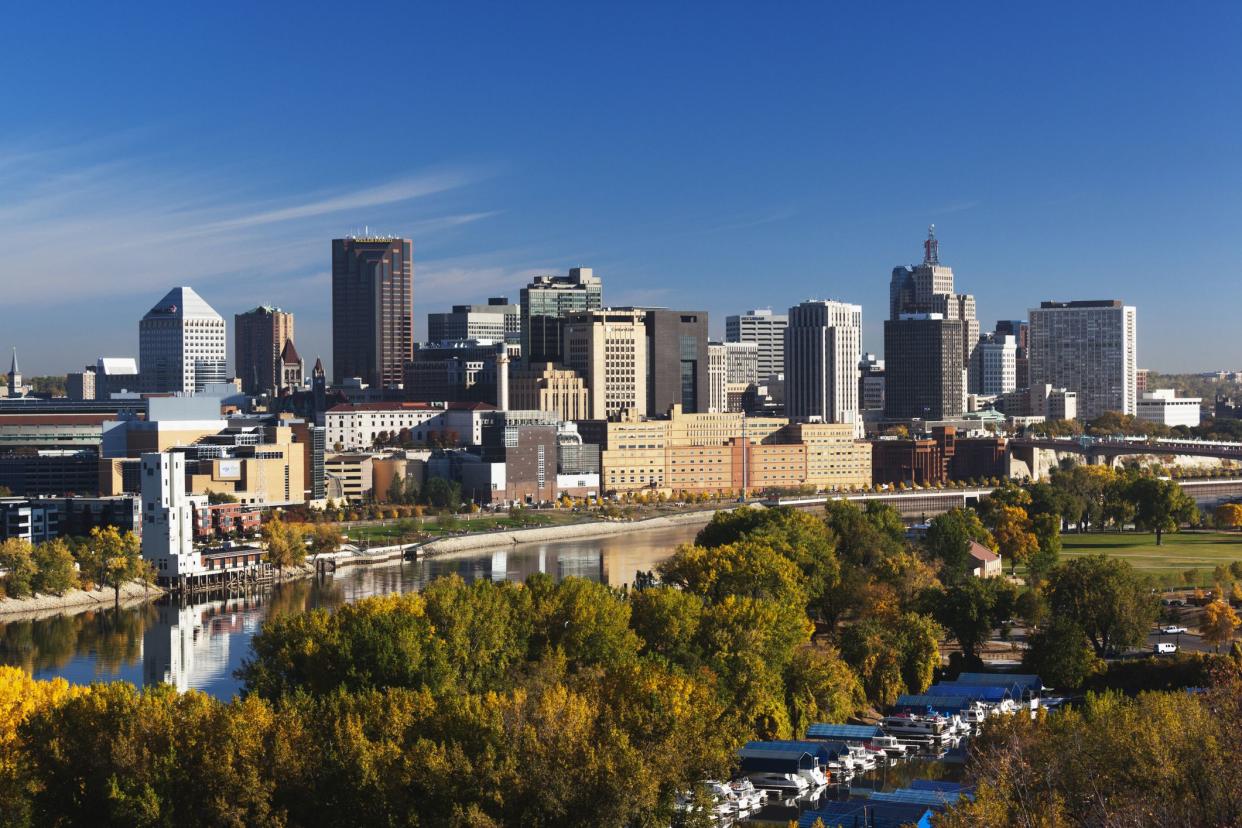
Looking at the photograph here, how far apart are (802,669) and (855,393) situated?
10344cm

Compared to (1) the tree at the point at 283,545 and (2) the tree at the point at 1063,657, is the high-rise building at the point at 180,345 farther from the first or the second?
(2) the tree at the point at 1063,657

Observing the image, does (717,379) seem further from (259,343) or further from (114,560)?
(114,560)

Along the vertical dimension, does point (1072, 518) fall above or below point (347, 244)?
below

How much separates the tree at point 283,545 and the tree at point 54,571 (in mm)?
9005

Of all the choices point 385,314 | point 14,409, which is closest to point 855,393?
point 385,314

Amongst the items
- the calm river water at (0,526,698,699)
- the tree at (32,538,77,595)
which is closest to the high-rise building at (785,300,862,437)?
the calm river water at (0,526,698,699)

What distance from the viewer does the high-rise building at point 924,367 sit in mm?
131375

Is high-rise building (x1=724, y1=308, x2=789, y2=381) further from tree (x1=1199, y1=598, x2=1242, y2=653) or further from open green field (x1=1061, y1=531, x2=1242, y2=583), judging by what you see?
tree (x1=1199, y1=598, x2=1242, y2=653)

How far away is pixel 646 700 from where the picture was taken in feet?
70.9

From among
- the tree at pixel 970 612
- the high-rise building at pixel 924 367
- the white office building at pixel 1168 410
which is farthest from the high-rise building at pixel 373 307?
the tree at pixel 970 612

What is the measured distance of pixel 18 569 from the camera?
47406mm

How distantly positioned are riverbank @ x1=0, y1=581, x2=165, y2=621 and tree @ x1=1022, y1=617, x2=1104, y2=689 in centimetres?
2589

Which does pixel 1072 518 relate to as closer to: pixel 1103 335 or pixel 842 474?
pixel 842 474

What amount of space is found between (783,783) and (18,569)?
28864 millimetres
